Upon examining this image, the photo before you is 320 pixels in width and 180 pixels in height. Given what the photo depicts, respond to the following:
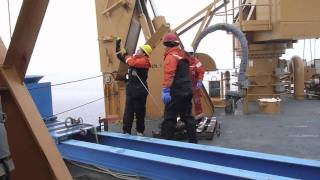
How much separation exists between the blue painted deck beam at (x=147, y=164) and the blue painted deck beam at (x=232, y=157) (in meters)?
0.44

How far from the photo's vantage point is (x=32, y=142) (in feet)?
9.27

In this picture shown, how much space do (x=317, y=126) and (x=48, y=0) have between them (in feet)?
19.5

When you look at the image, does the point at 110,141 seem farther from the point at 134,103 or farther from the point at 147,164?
the point at 134,103

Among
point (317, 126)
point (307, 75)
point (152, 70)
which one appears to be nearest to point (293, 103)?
point (307, 75)

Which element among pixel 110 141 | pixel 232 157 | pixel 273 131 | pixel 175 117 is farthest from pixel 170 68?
pixel 273 131

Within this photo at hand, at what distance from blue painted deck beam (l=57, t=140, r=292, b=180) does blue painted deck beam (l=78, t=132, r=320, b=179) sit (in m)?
0.44

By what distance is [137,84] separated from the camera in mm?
6477

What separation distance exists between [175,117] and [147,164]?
2006 millimetres

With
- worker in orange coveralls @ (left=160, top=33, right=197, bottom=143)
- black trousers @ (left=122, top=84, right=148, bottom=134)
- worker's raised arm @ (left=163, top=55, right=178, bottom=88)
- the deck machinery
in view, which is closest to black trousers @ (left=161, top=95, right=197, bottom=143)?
Answer: worker in orange coveralls @ (left=160, top=33, right=197, bottom=143)

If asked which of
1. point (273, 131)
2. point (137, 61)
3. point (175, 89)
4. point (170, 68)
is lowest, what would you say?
point (273, 131)

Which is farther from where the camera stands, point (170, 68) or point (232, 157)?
point (170, 68)

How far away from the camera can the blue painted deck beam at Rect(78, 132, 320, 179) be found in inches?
149

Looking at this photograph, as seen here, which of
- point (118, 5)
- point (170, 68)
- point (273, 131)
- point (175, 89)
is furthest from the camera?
Result: point (118, 5)

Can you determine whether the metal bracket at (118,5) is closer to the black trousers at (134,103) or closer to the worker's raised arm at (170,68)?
the black trousers at (134,103)
